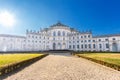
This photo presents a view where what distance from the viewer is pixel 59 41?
307 feet

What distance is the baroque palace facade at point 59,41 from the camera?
8125 cm

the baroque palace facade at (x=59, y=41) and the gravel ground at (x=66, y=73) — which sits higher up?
the baroque palace facade at (x=59, y=41)

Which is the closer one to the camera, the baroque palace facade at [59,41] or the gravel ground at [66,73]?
the gravel ground at [66,73]

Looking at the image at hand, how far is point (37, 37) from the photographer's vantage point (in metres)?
89.2

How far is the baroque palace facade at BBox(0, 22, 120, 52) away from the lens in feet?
267

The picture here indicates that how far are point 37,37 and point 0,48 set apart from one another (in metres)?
26.1

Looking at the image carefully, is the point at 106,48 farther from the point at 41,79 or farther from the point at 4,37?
the point at 41,79

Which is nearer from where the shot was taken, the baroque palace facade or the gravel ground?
the gravel ground

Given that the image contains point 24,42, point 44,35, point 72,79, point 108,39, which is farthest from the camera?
point 44,35

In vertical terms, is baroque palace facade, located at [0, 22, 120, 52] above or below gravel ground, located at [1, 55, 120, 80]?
above

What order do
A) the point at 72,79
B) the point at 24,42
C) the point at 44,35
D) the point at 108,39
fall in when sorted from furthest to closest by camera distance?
1. the point at 44,35
2. the point at 24,42
3. the point at 108,39
4. the point at 72,79

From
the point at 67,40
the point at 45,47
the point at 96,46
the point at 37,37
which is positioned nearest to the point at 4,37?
the point at 37,37

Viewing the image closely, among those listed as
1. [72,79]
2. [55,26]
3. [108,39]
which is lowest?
[72,79]

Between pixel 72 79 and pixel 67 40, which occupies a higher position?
pixel 67 40
